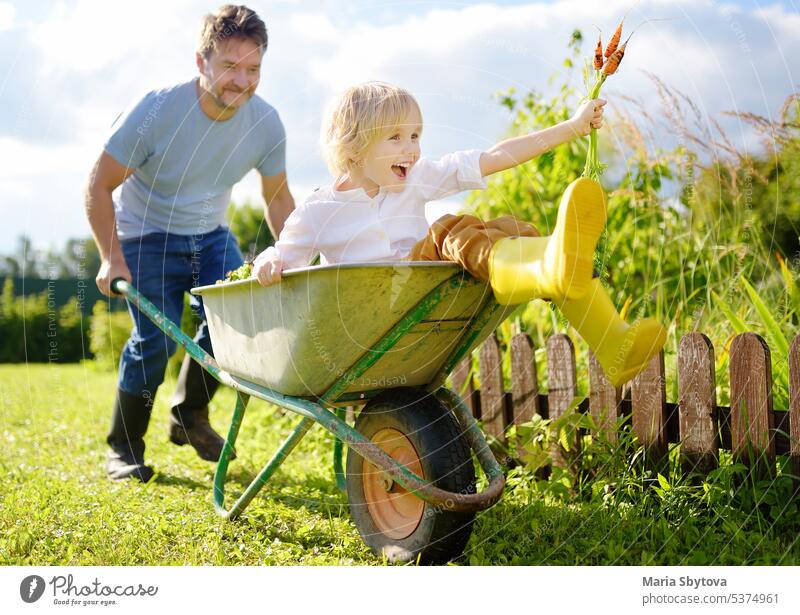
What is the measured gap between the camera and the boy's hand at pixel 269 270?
1.99m

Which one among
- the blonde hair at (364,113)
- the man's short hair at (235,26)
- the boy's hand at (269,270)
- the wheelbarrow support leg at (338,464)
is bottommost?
the wheelbarrow support leg at (338,464)

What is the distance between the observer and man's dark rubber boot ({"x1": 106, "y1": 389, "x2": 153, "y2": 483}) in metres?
3.32

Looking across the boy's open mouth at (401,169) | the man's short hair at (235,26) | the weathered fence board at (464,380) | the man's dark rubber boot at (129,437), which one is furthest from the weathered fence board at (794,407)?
the man's dark rubber boot at (129,437)

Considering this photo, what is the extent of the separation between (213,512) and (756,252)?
2.38 meters

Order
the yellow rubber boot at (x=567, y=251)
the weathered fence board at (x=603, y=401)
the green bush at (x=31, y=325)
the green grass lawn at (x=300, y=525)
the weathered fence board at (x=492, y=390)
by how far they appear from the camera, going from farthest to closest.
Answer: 1. the green bush at (x=31, y=325)
2. the weathered fence board at (x=492, y=390)
3. the weathered fence board at (x=603, y=401)
4. the green grass lawn at (x=300, y=525)
5. the yellow rubber boot at (x=567, y=251)

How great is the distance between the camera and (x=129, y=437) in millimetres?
3359

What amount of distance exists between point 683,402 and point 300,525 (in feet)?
4.34

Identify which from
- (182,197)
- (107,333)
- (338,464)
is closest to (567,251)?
(338,464)

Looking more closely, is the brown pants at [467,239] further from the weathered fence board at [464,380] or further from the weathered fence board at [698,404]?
the weathered fence board at [464,380]

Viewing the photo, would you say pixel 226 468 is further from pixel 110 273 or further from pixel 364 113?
pixel 364 113
